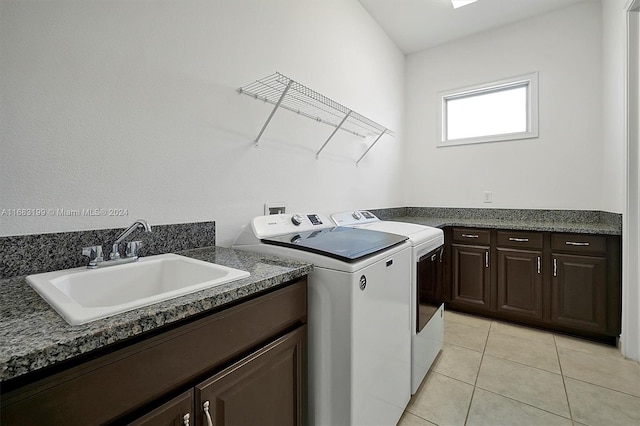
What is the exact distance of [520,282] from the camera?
2486 millimetres

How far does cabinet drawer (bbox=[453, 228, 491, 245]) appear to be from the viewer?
2.61 meters

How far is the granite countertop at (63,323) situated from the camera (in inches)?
18.4

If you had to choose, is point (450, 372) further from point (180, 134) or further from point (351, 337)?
point (180, 134)

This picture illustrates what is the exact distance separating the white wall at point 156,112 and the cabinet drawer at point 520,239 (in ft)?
5.33

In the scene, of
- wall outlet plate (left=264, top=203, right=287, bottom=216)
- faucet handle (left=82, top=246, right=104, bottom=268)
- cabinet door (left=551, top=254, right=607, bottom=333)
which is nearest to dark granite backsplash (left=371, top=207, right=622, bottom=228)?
cabinet door (left=551, top=254, right=607, bottom=333)

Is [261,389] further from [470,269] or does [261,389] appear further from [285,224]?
[470,269]

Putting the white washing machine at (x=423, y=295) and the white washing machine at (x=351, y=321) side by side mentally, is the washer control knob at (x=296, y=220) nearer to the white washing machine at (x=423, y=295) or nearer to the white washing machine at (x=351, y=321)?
the white washing machine at (x=351, y=321)

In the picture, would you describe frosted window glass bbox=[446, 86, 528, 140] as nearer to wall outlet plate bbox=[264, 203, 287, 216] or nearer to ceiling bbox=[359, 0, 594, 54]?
ceiling bbox=[359, 0, 594, 54]

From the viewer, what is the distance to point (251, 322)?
86 centimetres

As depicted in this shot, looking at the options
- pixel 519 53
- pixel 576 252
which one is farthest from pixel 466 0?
pixel 576 252

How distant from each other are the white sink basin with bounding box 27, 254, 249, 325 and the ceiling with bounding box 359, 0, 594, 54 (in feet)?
8.88

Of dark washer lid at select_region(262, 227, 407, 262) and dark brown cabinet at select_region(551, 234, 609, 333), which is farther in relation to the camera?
dark brown cabinet at select_region(551, 234, 609, 333)

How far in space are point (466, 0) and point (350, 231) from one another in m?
2.37

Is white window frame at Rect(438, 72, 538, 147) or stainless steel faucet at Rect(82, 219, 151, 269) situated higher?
white window frame at Rect(438, 72, 538, 147)
